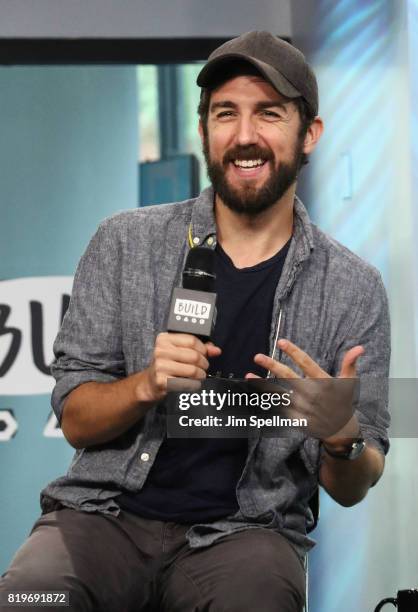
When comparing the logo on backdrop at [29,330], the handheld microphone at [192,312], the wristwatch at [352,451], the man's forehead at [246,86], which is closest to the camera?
the handheld microphone at [192,312]

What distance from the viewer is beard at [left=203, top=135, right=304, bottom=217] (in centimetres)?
205

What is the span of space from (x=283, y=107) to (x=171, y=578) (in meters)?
0.91

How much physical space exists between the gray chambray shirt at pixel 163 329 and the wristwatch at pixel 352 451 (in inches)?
5.2

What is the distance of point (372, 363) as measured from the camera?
2.05m

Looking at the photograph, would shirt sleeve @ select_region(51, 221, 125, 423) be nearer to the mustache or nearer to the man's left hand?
the mustache

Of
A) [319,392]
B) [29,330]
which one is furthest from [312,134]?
[29,330]

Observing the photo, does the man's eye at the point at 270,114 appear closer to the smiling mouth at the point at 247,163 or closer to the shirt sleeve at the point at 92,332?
the smiling mouth at the point at 247,163

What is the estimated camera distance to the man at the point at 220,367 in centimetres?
187

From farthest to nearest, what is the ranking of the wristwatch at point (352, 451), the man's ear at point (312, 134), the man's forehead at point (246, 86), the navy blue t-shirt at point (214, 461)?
1. the man's ear at point (312, 134)
2. the man's forehead at point (246, 86)
3. the navy blue t-shirt at point (214, 461)
4. the wristwatch at point (352, 451)

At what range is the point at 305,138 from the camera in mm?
2203

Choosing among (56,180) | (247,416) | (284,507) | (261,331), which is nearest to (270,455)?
(284,507)

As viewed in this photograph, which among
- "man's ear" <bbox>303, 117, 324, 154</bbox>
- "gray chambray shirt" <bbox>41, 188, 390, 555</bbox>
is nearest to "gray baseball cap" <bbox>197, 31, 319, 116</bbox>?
"man's ear" <bbox>303, 117, 324, 154</bbox>

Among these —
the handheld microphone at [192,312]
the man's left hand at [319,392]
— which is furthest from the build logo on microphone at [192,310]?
the man's left hand at [319,392]

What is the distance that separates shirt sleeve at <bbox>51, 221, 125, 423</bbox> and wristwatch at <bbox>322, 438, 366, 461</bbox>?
45 cm
